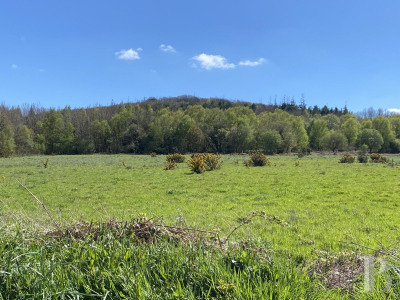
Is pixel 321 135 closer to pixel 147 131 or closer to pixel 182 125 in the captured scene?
pixel 182 125

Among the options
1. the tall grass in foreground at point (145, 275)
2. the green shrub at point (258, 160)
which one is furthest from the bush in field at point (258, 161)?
the tall grass in foreground at point (145, 275)

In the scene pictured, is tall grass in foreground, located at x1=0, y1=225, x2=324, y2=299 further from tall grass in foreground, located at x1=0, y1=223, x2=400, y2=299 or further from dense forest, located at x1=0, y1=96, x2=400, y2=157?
dense forest, located at x1=0, y1=96, x2=400, y2=157

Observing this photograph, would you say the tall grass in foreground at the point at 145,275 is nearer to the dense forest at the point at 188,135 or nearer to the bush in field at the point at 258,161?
the bush in field at the point at 258,161

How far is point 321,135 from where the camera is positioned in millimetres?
81562

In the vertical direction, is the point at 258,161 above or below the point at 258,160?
below

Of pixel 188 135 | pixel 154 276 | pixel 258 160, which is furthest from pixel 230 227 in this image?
pixel 188 135

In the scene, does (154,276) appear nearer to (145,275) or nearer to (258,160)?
(145,275)

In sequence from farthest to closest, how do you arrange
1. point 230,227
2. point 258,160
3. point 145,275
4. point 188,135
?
point 188,135, point 258,160, point 230,227, point 145,275

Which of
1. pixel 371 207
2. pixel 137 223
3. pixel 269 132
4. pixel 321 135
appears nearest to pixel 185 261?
pixel 137 223

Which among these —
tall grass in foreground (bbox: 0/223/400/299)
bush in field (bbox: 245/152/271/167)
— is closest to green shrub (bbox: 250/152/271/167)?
bush in field (bbox: 245/152/271/167)

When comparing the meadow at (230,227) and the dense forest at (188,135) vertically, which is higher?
the dense forest at (188,135)

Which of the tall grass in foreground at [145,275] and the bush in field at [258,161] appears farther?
the bush in field at [258,161]

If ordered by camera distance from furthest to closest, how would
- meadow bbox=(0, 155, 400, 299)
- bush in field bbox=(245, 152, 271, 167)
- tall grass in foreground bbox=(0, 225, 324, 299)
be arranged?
bush in field bbox=(245, 152, 271, 167) → meadow bbox=(0, 155, 400, 299) → tall grass in foreground bbox=(0, 225, 324, 299)

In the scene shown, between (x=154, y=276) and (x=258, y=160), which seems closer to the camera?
(x=154, y=276)
